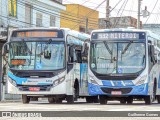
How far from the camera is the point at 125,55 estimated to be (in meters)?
23.3

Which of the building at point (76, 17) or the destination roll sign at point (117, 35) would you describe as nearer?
the destination roll sign at point (117, 35)

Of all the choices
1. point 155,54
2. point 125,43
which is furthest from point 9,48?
point 155,54

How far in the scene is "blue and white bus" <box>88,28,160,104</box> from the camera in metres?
22.9

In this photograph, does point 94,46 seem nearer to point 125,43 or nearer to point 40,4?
point 125,43

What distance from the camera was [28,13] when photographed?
3703 centimetres

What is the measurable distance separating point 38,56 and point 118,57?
138 inches

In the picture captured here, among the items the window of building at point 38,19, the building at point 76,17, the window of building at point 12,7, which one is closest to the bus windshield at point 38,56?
the window of building at point 12,7

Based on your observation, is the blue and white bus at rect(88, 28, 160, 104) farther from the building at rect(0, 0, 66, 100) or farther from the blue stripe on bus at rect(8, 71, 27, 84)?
the building at rect(0, 0, 66, 100)

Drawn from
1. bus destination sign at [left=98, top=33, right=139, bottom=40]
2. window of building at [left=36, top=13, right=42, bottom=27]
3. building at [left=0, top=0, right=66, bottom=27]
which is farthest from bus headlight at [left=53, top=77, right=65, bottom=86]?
window of building at [left=36, top=13, right=42, bottom=27]

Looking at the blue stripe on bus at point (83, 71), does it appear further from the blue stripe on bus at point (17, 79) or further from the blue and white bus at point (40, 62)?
the blue stripe on bus at point (17, 79)

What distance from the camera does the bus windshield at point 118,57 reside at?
2308cm

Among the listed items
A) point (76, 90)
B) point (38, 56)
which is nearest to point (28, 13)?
point (76, 90)

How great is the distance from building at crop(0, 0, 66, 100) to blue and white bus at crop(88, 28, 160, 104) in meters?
7.98

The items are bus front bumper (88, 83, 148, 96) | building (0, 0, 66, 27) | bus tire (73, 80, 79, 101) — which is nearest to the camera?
bus front bumper (88, 83, 148, 96)
